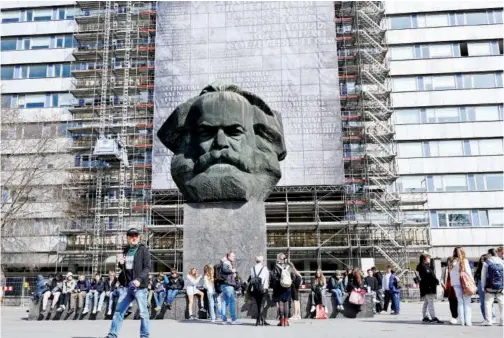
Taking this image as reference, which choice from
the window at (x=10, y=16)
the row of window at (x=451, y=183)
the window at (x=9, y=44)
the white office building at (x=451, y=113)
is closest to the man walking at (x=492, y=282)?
the white office building at (x=451, y=113)

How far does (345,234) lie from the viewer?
3066 cm

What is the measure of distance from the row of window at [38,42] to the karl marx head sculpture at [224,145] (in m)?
32.7

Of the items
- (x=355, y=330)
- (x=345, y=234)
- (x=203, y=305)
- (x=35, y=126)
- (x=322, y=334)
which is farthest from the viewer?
(x=345, y=234)

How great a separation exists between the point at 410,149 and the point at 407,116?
2.69 meters

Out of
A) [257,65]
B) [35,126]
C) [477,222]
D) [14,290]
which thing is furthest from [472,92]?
[14,290]

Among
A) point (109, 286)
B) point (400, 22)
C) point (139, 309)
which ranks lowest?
point (139, 309)

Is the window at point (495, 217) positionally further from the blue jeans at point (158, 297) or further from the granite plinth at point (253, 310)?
the blue jeans at point (158, 297)

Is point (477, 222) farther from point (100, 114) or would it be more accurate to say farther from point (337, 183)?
point (100, 114)

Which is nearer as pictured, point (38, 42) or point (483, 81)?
point (483, 81)

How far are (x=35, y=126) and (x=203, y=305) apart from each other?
2238cm

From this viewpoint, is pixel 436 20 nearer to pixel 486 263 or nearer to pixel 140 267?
pixel 486 263

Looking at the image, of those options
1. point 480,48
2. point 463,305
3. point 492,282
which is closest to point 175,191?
point 463,305

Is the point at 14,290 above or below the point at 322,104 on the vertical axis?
below

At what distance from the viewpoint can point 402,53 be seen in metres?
39.5
